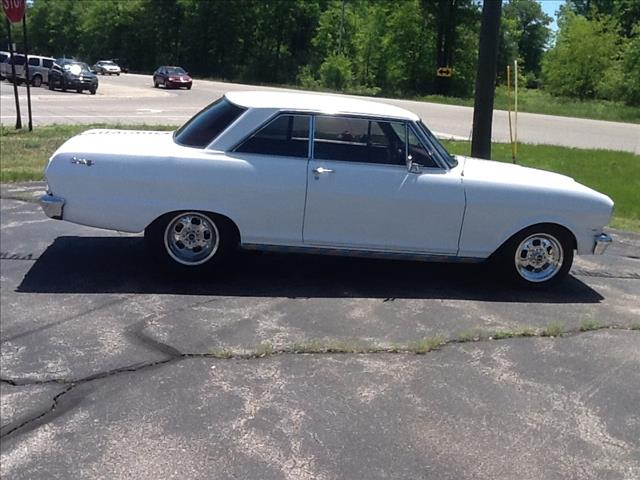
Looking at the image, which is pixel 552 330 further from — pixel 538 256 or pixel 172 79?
pixel 172 79

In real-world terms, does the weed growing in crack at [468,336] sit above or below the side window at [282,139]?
below

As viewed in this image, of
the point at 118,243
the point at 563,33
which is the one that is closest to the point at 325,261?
the point at 118,243

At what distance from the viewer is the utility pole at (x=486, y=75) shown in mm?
10887

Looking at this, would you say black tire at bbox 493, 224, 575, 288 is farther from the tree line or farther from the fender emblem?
the tree line

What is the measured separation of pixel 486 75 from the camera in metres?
11.2

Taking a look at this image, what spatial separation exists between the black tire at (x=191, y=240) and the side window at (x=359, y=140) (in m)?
0.98

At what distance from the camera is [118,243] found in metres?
7.08

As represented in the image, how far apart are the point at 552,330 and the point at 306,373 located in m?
1.93

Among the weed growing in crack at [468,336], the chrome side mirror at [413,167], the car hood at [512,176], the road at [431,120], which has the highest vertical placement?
the chrome side mirror at [413,167]

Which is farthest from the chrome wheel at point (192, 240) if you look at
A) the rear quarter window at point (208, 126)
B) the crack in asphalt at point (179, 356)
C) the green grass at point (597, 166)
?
the green grass at point (597, 166)

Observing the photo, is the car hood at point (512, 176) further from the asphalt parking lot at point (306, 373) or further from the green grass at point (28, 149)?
the green grass at point (28, 149)

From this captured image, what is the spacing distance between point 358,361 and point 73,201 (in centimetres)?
269

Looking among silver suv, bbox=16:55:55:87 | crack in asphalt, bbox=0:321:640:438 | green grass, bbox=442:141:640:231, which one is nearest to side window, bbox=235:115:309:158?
crack in asphalt, bbox=0:321:640:438

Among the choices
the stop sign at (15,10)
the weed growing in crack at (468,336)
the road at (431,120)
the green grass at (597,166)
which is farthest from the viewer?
the road at (431,120)
